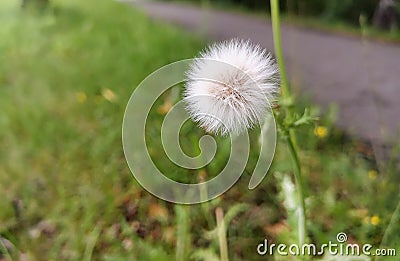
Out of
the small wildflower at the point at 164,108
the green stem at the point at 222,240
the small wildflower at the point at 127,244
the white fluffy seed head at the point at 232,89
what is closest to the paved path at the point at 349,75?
the small wildflower at the point at 164,108

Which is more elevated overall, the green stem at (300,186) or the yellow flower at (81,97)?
the green stem at (300,186)

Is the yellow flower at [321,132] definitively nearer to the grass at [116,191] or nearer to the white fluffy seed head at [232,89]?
the grass at [116,191]

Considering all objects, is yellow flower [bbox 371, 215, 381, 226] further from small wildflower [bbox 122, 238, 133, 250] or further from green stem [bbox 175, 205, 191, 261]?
small wildflower [bbox 122, 238, 133, 250]

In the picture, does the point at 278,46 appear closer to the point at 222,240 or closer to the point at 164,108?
the point at 222,240

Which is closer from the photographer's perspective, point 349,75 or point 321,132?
point 321,132

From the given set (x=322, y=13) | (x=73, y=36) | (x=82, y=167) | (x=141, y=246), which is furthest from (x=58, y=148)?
(x=322, y=13)

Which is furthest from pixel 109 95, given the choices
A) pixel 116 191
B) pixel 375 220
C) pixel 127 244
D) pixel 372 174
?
pixel 375 220

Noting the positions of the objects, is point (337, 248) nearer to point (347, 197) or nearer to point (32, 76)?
point (347, 197)
